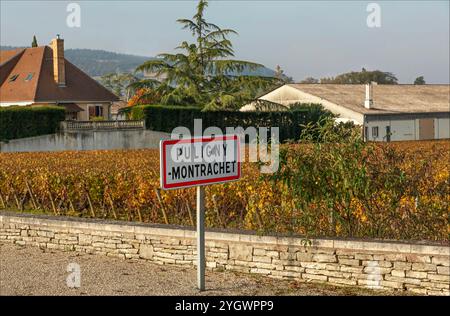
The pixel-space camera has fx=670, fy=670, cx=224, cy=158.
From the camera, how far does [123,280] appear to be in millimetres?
10938

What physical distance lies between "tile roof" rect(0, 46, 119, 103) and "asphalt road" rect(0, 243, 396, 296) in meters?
44.0

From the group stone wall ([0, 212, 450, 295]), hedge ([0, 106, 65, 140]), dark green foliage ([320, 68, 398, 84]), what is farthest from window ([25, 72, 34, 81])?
dark green foliage ([320, 68, 398, 84])

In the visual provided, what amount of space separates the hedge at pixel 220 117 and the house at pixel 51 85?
27.7 ft

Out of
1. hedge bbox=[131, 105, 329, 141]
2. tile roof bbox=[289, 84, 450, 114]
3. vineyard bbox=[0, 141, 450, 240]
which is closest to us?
vineyard bbox=[0, 141, 450, 240]

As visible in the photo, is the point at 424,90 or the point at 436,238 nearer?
the point at 436,238

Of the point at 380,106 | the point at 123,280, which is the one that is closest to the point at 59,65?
the point at 380,106

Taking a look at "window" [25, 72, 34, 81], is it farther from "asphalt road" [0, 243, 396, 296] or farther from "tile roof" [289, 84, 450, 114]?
"asphalt road" [0, 243, 396, 296]

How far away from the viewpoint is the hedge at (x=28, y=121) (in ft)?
142

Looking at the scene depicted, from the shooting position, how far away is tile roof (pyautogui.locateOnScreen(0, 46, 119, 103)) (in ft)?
183

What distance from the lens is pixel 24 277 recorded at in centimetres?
1114

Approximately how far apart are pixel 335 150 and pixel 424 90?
205 feet

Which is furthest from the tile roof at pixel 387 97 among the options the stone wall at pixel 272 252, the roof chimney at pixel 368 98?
the stone wall at pixel 272 252

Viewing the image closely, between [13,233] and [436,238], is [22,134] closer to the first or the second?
[13,233]

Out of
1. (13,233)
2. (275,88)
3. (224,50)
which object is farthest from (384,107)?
(13,233)
